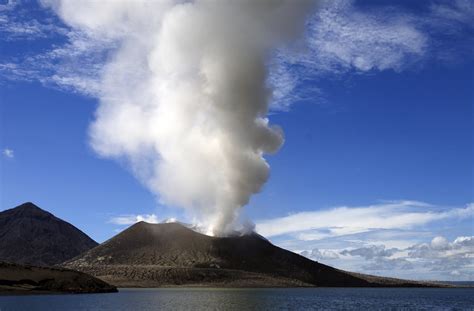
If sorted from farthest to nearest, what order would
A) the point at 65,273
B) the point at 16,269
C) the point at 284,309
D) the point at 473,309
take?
the point at 65,273 < the point at 16,269 < the point at 473,309 < the point at 284,309

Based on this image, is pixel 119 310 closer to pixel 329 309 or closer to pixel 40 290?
pixel 329 309

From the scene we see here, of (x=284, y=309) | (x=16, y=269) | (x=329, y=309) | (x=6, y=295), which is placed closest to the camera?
(x=284, y=309)

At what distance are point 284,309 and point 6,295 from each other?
80216 millimetres

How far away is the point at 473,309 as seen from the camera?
127m

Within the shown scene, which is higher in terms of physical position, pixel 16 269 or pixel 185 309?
pixel 16 269

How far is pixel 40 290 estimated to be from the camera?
158 metres

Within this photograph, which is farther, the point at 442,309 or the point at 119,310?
the point at 442,309

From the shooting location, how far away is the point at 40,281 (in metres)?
160

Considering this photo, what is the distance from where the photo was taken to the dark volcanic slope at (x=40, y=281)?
14988cm

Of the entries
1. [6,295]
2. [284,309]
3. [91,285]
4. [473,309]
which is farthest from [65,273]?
[473,309]

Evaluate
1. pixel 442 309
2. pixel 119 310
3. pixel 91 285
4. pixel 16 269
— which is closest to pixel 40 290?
pixel 16 269

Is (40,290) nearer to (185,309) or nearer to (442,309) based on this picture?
(185,309)

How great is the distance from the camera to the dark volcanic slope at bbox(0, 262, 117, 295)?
149875 millimetres

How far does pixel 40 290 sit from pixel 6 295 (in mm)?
14180
